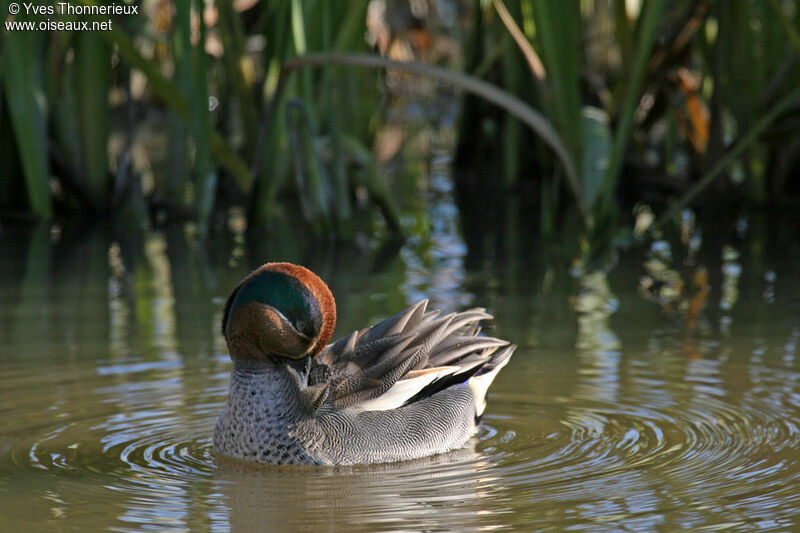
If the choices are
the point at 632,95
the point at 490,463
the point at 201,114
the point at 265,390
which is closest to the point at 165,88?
the point at 201,114

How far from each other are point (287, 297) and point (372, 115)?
5180 mm

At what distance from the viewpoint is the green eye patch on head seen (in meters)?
4.70

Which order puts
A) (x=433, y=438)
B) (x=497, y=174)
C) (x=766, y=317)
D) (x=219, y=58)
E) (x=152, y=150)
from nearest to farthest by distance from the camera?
(x=433, y=438)
(x=766, y=317)
(x=219, y=58)
(x=497, y=174)
(x=152, y=150)

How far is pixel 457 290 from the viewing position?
7812 millimetres

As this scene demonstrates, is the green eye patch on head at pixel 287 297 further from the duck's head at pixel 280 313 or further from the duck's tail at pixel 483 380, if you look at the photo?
the duck's tail at pixel 483 380

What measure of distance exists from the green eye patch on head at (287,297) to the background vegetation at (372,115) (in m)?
2.75

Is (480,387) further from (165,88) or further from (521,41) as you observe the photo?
(165,88)

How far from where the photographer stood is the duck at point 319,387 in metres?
4.75

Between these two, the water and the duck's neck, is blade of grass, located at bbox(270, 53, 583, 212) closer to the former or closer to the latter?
the water

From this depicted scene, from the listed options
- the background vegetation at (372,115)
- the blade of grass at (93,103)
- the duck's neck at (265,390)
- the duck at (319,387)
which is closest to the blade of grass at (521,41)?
the background vegetation at (372,115)

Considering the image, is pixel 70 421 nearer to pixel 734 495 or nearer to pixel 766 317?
pixel 734 495

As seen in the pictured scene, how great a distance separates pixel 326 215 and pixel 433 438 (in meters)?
3.93

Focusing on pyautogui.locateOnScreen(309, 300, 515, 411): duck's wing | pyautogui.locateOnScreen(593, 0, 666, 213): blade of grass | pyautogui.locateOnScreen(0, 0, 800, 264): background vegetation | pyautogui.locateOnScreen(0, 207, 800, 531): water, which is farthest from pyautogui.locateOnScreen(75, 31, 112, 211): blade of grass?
pyautogui.locateOnScreen(309, 300, 515, 411): duck's wing

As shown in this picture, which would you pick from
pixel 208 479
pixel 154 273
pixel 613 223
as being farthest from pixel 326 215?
pixel 208 479
